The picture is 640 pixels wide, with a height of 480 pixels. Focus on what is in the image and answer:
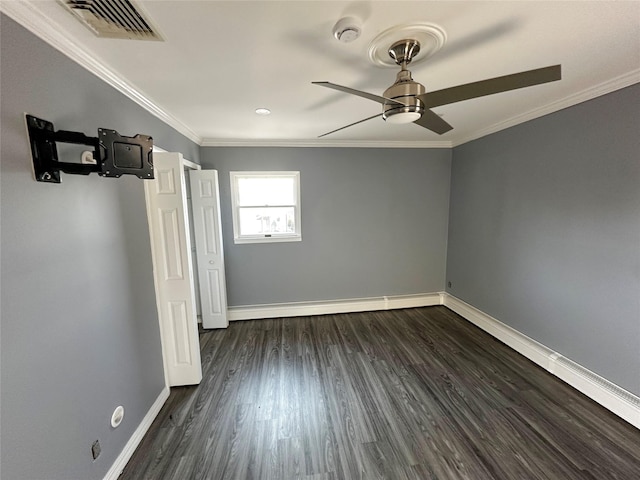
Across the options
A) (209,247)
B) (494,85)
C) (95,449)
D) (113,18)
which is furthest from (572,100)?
(95,449)

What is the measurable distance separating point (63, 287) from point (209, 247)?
6.88 feet

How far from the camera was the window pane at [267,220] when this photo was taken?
3688 millimetres

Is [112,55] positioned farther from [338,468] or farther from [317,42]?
[338,468]

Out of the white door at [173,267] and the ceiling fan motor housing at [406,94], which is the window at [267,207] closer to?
the white door at [173,267]

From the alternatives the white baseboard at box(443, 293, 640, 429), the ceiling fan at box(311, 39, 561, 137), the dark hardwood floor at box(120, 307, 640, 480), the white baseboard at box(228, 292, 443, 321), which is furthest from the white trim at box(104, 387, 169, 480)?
the white baseboard at box(443, 293, 640, 429)

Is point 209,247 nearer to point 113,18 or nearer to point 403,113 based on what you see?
point 113,18

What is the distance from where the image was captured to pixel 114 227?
65.1 inches

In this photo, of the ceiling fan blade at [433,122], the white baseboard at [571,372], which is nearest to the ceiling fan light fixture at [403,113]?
the ceiling fan blade at [433,122]

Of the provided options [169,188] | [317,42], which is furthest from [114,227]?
[317,42]

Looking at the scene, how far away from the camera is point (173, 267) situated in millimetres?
2221

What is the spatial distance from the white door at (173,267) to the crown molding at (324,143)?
1397mm

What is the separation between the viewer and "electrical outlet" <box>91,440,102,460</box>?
4.60 ft

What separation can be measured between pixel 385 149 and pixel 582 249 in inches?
97.0

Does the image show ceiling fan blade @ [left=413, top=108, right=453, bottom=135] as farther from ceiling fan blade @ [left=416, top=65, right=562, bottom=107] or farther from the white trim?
the white trim
